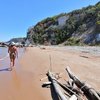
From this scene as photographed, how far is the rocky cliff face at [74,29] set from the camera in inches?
2188

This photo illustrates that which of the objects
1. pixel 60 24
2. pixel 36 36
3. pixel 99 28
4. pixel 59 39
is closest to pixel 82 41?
pixel 99 28

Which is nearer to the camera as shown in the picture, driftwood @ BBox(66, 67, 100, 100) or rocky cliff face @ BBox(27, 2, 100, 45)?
driftwood @ BBox(66, 67, 100, 100)

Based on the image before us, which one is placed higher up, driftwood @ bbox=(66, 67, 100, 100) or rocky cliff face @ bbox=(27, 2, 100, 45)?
rocky cliff face @ bbox=(27, 2, 100, 45)

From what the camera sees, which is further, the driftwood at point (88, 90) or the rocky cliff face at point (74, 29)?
the rocky cliff face at point (74, 29)

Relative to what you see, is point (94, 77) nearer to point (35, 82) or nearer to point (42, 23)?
point (35, 82)

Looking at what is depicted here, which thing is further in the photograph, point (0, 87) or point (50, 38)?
point (50, 38)

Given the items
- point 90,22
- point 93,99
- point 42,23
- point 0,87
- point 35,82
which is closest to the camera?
point 93,99

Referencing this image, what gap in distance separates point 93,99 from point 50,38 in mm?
75094

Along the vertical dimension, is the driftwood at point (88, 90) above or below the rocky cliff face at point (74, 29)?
below

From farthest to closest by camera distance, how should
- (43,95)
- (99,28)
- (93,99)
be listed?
(99,28) < (43,95) < (93,99)

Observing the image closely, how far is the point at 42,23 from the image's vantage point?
103m

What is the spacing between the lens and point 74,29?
70062 millimetres

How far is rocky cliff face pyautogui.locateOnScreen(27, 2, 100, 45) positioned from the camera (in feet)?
182

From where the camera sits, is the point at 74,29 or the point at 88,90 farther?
the point at 74,29
